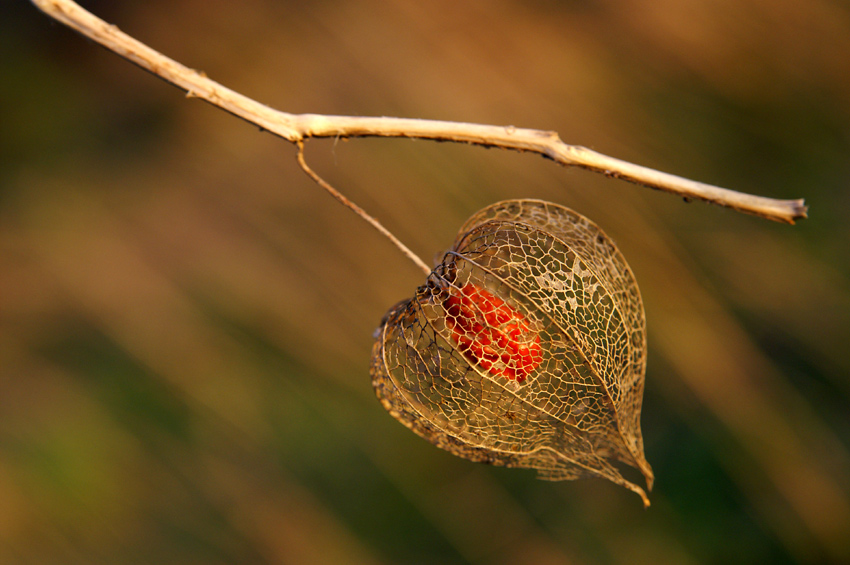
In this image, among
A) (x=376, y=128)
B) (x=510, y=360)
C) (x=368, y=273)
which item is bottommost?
(x=510, y=360)

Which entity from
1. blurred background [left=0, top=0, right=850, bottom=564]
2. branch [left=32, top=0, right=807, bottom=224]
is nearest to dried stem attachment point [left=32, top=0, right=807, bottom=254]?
branch [left=32, top=0, right=807, bottom=224]

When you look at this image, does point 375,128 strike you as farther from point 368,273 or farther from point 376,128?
point 368,273

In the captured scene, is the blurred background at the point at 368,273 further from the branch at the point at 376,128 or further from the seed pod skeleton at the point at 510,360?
the branch at the point at 376,128

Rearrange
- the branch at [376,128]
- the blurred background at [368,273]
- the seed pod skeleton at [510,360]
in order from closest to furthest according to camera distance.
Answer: the branch at [376,128] → the seed pod skeleton at [510,360] → the blurred background at [368,273]

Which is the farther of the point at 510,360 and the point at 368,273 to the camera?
the point at 368,273

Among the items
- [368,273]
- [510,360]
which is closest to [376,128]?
[510,360]

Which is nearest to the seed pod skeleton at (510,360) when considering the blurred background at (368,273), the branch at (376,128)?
the branch at (376,128)
